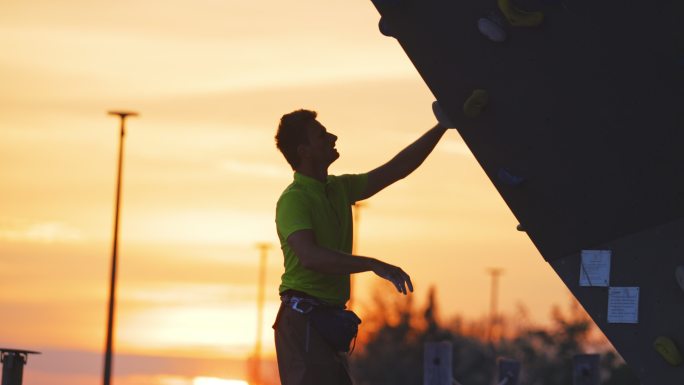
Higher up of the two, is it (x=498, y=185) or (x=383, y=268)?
(x=498, y=185)

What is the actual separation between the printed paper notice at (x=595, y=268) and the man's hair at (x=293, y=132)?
2.13 metres

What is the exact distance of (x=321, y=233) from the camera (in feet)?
32.8

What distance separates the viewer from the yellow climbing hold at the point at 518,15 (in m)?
10.5

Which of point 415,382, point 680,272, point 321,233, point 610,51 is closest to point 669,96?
point 610,51

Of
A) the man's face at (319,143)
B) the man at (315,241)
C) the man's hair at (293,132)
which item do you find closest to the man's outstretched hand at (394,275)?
the man at (315,241)

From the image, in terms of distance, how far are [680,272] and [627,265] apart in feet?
1.30

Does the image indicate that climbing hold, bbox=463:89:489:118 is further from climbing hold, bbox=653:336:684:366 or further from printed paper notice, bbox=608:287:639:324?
climbing hold, bbox=653:336:684:366

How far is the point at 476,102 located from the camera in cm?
1080

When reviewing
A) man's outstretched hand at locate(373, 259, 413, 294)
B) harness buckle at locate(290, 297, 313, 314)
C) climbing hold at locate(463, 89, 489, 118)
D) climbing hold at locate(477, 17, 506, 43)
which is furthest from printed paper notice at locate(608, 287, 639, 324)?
man's outstretched hand at locate(373, 259, 413, 294)

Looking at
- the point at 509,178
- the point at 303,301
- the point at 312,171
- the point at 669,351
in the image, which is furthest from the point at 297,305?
the point at 669,351

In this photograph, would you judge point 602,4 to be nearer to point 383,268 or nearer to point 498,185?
point 498,185

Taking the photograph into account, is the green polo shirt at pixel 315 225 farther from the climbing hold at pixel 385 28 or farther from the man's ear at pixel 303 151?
the climbing hold at pixel 385 28

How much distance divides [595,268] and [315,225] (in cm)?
208

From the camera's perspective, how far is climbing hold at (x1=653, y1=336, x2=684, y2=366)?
10648mm
